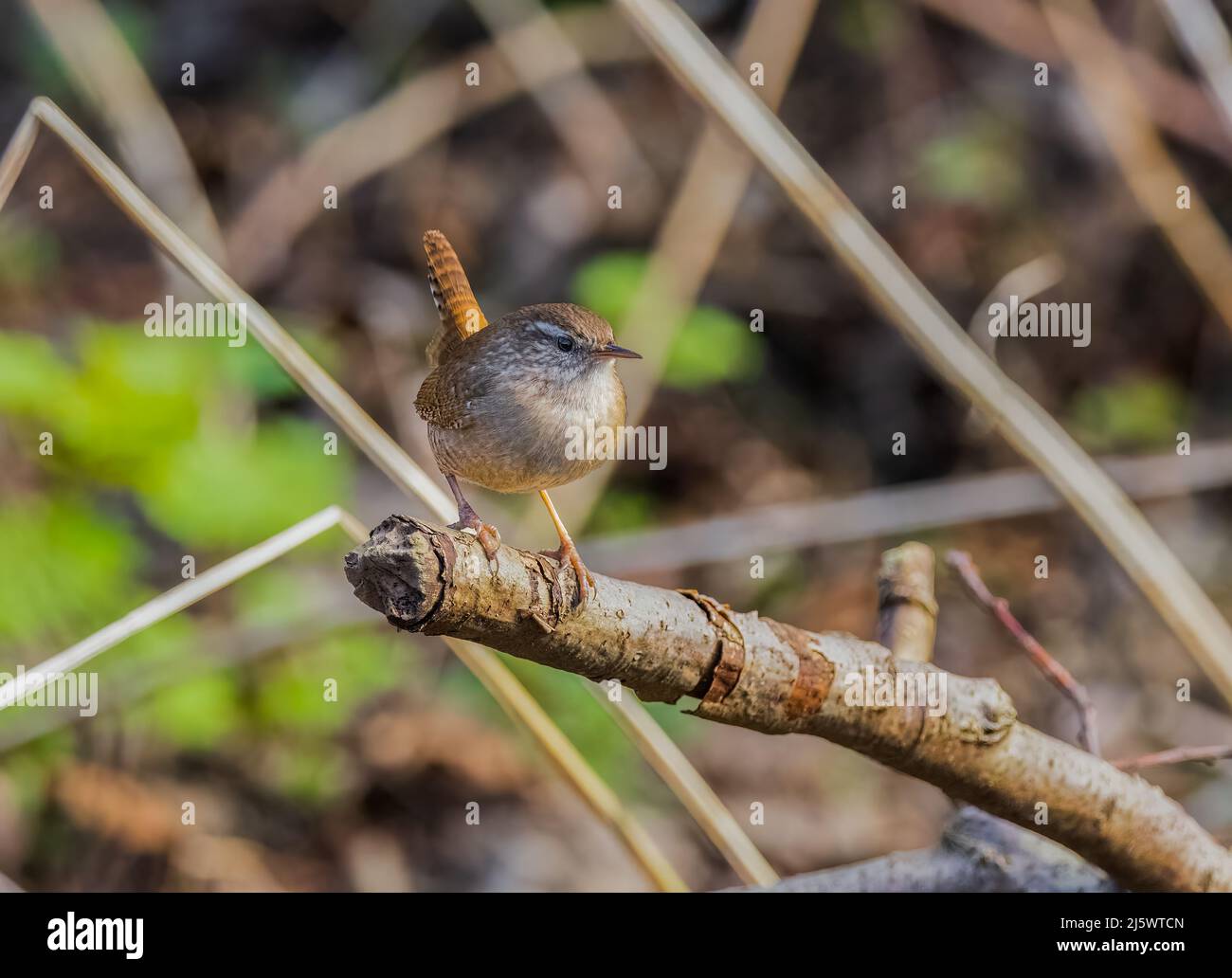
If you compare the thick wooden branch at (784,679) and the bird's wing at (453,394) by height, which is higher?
the bird's wing at (453,394)

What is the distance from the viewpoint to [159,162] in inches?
179

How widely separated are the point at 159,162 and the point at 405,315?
1205 millimetres

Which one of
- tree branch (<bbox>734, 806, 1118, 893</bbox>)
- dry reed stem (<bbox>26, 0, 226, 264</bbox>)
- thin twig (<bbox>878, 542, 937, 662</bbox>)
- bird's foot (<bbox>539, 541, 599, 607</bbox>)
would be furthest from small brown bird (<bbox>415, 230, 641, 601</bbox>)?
dry reed stem (<bbox>26, 0, 226, 264</bbox>)

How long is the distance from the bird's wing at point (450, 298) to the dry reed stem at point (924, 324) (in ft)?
2.21

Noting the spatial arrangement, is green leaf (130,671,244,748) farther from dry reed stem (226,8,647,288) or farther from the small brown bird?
dry reed stem (226,8,647,288)

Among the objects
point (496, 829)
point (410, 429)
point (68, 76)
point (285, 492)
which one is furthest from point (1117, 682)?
point (68, 76)

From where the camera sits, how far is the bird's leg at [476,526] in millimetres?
1604

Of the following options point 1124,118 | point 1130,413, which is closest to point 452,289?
point 1124,118

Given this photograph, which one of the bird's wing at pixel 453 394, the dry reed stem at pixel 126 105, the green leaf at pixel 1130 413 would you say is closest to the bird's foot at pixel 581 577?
the bird's wing at pixel 453 394

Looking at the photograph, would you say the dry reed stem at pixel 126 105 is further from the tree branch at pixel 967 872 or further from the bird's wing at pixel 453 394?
the tree branch at pixel 967 872

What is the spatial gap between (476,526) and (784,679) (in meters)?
0.54

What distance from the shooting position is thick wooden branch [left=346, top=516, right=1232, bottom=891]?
5.05ft

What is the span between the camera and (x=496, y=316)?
4.96 meters

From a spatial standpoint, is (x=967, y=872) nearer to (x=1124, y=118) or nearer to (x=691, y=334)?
(x=691, y=334)
